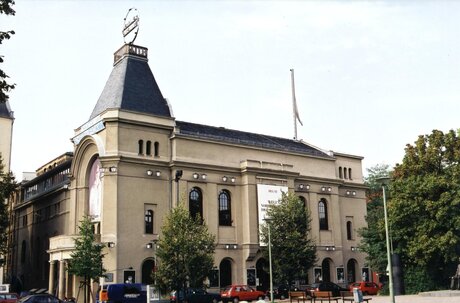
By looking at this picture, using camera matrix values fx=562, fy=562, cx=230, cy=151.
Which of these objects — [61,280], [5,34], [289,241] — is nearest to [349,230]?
[289,241]

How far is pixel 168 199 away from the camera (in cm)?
4919

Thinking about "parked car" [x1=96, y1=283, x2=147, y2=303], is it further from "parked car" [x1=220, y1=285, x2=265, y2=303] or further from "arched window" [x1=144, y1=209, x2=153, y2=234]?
"arched window" [x1=144, y1=209, x2=153, y2=234]

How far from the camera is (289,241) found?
48.3 m

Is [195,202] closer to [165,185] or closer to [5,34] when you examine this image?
[165,185]

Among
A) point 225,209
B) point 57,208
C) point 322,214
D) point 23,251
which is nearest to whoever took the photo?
point 225,209

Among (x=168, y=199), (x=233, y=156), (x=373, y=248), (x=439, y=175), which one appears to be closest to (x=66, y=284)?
(x=168, y=199)

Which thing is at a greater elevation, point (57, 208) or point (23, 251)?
point (57, 208)

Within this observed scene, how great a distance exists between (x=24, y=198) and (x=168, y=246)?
4072 cm

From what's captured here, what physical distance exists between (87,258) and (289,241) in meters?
17.1

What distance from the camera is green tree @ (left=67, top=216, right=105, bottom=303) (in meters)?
41.0

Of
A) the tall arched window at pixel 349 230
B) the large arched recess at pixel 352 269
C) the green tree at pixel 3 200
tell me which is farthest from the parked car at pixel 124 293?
the tall arched window at pixel 349 230

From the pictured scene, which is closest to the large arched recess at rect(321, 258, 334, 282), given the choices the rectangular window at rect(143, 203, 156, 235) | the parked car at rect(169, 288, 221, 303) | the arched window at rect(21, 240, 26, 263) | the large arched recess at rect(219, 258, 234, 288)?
the large arched recess at rect(219, 258, 234, 288)

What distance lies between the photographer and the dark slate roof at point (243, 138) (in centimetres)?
5295

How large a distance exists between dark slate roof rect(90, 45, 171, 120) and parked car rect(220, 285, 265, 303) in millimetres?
16766
